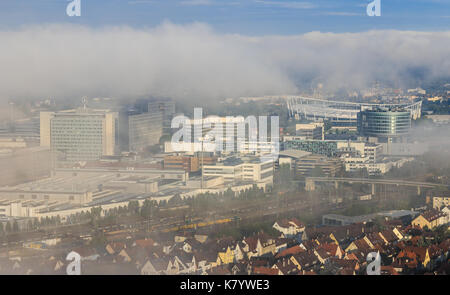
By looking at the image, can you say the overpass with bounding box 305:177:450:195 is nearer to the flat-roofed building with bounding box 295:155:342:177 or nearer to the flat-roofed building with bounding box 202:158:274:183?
the flat-roofed building with bounding box 295:155:342:177

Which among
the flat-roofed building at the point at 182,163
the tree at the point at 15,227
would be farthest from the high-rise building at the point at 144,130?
the tree at the point at 15,227

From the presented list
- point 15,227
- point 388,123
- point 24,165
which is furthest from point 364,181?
point 15,227

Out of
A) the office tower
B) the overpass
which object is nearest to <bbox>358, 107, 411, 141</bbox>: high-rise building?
the office tower

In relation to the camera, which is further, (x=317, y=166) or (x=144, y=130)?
(x=144, y=130)

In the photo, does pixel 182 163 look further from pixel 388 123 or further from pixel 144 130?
pixel 388 123

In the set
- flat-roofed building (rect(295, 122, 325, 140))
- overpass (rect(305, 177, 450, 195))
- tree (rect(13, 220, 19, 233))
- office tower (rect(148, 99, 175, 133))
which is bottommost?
tree (rect(13, 220, 19, 233))
